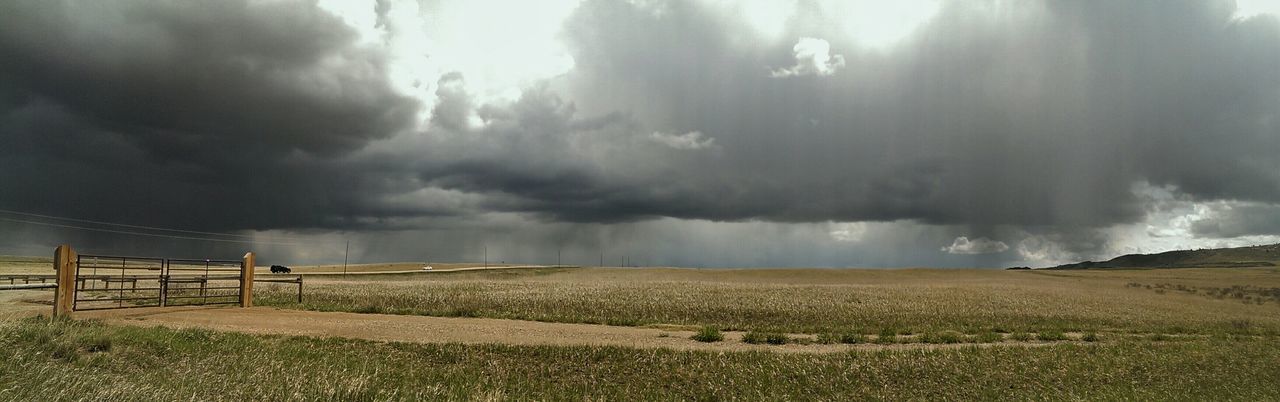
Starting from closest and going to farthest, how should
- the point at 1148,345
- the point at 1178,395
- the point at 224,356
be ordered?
the point at 1178,395 < the point at 224,356 < the point at 1148,345

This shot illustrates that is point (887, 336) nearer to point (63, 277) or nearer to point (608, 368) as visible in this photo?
point (608, 368)

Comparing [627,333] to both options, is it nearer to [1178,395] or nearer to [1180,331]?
[1178,395]

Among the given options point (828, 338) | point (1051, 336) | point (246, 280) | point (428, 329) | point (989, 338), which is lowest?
point (1051, 336)

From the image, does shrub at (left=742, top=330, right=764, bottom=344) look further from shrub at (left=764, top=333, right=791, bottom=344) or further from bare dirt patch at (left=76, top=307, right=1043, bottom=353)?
bare dirt patch at (left=76, top=307, right=1043, bottom=353)

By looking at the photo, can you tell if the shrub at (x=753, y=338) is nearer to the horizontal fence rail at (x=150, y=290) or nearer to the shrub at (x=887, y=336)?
the shrub at (x=887, y=336)

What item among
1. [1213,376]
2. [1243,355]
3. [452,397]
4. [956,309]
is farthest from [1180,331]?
[452,397]

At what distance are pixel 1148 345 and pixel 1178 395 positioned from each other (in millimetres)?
11101

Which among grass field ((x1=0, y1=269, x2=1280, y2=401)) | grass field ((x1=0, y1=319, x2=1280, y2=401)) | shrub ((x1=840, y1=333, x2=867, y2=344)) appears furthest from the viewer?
shrub ((x1=840, y1=333, x2=867, y2=344))

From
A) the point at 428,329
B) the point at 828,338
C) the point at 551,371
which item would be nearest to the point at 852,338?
the point at 828,338

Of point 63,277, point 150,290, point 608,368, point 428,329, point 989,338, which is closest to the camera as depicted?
point 608,368

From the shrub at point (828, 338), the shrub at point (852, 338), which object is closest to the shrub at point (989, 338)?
the shrub at point (852, 338)

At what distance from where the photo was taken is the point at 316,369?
1360 cm

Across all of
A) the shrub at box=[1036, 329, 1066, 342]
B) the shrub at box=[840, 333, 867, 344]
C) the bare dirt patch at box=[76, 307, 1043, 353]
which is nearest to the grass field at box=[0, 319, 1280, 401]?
the bare dirt patch at box=[76, 307, 1043, 353]

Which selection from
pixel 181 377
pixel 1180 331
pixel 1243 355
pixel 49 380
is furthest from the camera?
pixel 1180 331
